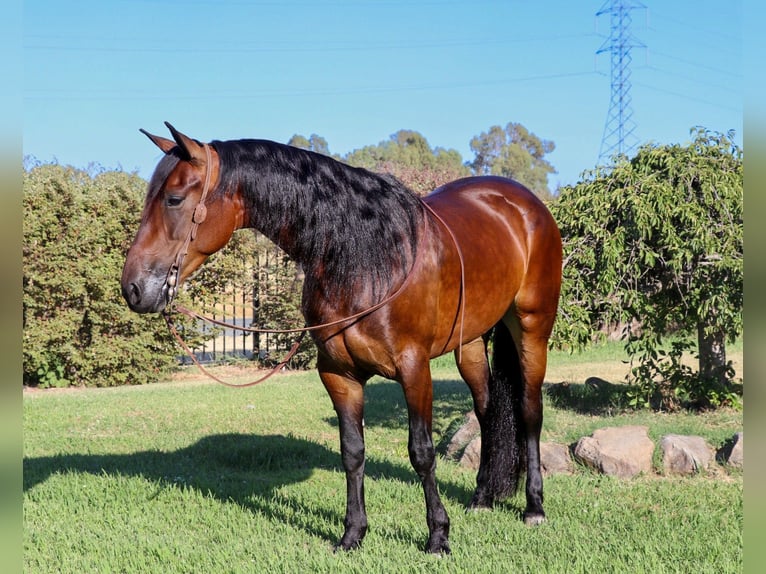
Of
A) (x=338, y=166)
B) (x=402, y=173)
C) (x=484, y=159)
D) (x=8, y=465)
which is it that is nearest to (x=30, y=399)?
(x=338, y=166)

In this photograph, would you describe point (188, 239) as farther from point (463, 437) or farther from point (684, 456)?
point (684, 456)

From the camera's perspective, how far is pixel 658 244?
712cm

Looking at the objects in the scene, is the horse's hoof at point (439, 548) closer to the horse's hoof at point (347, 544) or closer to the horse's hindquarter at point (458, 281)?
the horse's hoof at point (347, 544)

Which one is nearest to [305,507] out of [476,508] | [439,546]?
[476,508]

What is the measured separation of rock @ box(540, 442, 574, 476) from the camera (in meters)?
5.64

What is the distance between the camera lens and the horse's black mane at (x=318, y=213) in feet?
11.9

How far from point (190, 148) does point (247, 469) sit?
323 centimetres

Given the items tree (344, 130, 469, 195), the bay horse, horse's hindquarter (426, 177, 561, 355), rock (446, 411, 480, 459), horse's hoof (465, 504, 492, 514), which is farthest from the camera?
tree (344, 130, 469, 195)

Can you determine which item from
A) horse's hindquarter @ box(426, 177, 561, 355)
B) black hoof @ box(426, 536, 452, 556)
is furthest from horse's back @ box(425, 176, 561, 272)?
black hoof @ box(426, 536, 452, 556)

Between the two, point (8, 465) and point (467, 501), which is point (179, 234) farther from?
point (467, 501)

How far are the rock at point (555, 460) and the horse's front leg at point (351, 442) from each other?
2075 millimetres

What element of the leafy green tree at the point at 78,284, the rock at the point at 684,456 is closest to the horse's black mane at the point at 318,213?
the rock at the point at 684,456

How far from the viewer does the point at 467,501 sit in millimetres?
→ 4938

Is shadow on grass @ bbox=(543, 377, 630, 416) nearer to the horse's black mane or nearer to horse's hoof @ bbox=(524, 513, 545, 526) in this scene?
horse's hoof @ bbox=(524, 513, 545, 526)
